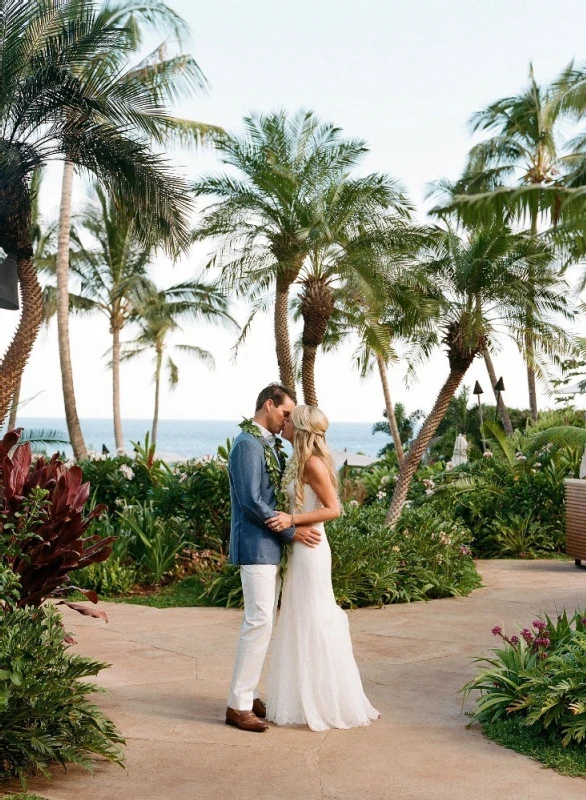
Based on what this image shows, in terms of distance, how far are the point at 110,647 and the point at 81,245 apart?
27263 millimetres

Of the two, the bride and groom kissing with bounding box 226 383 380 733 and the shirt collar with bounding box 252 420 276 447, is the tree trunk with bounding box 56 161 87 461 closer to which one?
the shirt collar with bounding box 252 420 276 447

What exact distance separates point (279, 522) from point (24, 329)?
10154mm

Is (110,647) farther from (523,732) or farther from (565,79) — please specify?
(565,79)

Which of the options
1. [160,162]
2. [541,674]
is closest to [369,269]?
[160,162]

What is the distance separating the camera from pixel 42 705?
418 centimetres

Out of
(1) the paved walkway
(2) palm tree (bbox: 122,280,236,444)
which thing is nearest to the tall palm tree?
(1) the paved walkway

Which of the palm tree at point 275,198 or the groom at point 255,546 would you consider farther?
the palm tree at point 275,198

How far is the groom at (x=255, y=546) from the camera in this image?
507cm

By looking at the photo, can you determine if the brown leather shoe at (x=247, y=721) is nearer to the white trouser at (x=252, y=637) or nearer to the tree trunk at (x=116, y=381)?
the white trouser at (x=252, y=637)

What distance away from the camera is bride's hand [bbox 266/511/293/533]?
16.8ft

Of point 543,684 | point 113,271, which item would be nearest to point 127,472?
point 543,684

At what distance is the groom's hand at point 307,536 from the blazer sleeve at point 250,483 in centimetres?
5

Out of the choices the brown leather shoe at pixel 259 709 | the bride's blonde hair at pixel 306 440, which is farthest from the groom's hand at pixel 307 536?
the brown leather shoe at pixel 259 709

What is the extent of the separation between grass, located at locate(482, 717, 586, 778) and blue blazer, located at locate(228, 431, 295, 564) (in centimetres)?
151
